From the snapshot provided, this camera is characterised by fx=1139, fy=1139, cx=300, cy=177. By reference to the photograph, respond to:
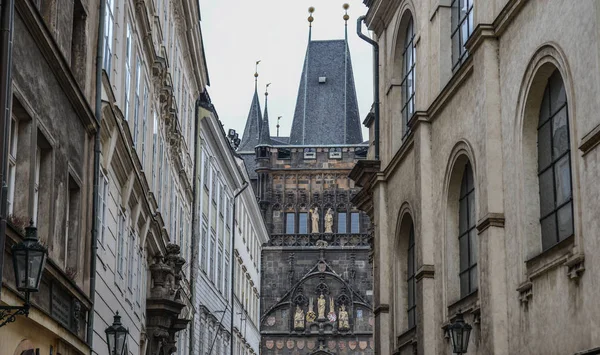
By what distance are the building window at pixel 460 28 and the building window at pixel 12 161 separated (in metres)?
9.69

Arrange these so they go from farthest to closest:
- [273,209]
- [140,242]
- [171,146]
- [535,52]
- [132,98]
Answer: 1. [273,209]
2. [171,146]
3. [140,242]
4. [132,98]
5. [535,52]

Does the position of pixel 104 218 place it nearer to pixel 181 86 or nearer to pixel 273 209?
pixel 181 86

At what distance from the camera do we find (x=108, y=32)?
20.4 metres

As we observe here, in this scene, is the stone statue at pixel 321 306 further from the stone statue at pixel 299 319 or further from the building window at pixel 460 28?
the building window at pixel 460 28

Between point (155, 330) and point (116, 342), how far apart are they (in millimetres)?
10152

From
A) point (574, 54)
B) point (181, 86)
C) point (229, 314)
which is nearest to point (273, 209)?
point (229, 314)

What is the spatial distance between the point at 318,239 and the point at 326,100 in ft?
48.5

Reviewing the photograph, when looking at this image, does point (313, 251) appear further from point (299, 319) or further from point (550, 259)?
point (550, 259)

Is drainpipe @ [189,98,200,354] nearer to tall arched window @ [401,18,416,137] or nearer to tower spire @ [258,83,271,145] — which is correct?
tall arched window @ [401,18,416,137]

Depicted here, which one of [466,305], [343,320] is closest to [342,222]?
[343,320]

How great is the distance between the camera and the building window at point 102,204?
766 inches

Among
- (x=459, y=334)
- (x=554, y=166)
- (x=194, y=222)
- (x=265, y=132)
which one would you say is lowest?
(x=459, y=334)

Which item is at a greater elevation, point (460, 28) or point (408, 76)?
point (408, 76)

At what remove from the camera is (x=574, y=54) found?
1417cm
